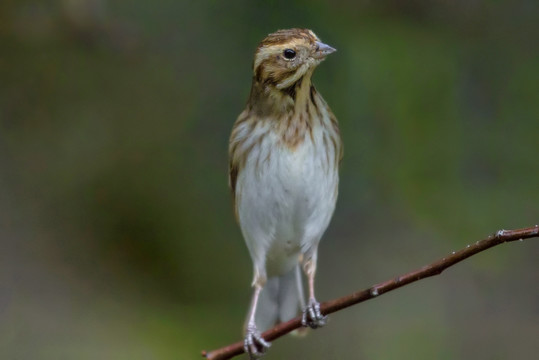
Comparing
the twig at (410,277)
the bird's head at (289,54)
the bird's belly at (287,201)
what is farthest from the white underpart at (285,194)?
the twig at (410,277)

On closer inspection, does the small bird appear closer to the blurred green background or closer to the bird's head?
the bird's head

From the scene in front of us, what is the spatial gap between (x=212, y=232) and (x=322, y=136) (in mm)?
2549

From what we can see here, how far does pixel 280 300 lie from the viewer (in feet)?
14.7

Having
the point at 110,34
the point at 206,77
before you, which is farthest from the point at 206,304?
the point at 110,34

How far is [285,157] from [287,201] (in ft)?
0.71

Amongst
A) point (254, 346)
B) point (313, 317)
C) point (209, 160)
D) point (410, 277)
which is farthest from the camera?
point (209, 160)

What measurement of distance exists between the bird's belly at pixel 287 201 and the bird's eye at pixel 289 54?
0.46m

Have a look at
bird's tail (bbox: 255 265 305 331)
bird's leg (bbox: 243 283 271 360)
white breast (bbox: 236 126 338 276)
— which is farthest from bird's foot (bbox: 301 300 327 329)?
bird's tail (bbox: 255 265 305 331)

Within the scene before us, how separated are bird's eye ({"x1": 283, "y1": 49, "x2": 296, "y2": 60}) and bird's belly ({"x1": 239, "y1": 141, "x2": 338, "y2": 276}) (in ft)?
1.52

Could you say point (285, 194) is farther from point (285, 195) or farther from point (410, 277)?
point (410, 277)

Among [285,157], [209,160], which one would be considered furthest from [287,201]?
[209,160]

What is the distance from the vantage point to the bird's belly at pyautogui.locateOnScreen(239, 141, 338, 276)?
367 cm

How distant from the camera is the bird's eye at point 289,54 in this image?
3.29 meters

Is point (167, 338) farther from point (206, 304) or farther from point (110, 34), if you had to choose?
point (110, 34)
